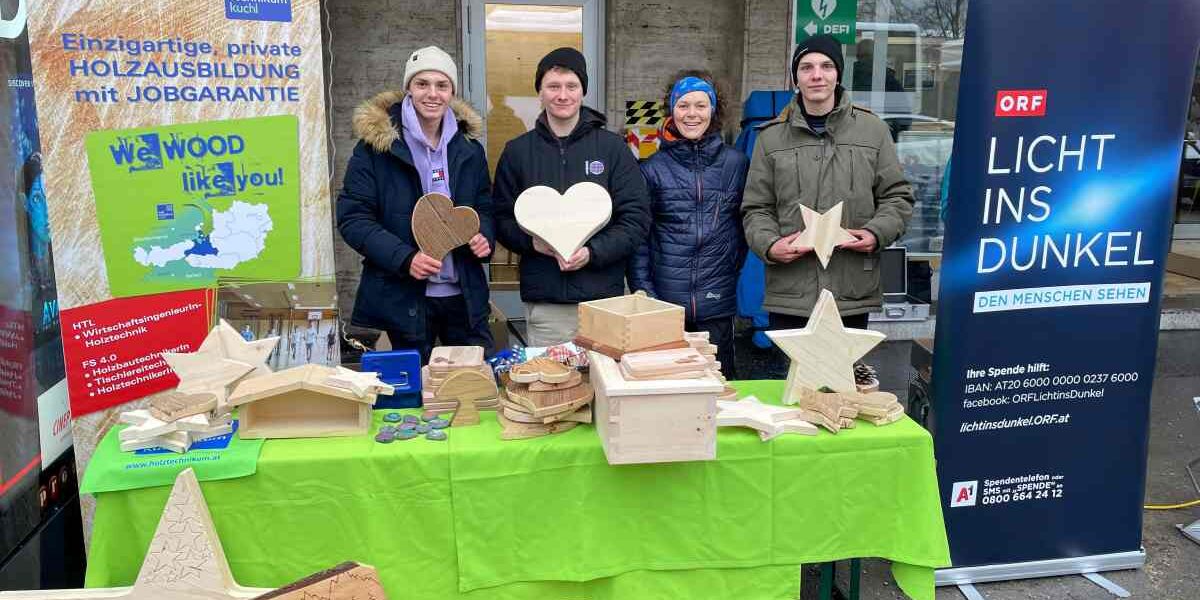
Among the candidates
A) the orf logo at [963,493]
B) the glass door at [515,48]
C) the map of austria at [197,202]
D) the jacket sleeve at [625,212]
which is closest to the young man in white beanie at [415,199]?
the map of austria at [197,202]

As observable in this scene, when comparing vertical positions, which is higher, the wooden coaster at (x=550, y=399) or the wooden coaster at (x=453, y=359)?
the wooden coaster at (x=453, y=359)

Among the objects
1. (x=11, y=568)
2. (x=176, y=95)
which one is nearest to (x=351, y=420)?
(x=11, y=568)

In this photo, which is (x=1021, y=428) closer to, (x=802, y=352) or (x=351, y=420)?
(x=802, y=352)

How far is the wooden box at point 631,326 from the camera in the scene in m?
2.25

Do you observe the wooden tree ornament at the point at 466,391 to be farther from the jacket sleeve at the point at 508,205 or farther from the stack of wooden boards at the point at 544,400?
the jacket sleeve at the point at 508,205

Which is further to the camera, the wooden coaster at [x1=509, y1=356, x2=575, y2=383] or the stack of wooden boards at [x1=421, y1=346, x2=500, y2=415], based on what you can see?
the stack of wooden boards at [x1=421, y1=346, x2=500, y2=415]

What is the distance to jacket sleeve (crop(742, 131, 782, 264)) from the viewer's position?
3.13 m

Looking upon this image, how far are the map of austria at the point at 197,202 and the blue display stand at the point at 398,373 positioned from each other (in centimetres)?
90

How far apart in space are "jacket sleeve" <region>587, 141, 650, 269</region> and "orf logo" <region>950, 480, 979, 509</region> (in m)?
1.42

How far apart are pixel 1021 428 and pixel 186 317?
2.97 metres

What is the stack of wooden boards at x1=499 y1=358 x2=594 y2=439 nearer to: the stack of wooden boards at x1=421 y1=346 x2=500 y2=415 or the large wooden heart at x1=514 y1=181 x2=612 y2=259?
the stack of wooden boards at x1=421 y1=346 x2=500 y2=415

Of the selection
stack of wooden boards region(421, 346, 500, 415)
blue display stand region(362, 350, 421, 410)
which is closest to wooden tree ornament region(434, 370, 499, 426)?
stack of wooden boards region(421, 346, 500, 415)

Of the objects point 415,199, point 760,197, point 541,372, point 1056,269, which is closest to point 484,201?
point 415,199

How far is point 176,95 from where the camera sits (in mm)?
2895
